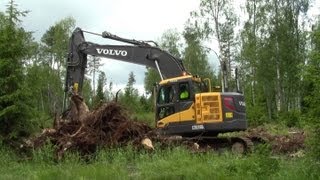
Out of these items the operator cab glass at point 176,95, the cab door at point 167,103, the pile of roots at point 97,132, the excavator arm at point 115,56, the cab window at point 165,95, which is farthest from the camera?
the excavator arm at point 115,56

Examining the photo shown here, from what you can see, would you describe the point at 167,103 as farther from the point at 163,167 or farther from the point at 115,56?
the point at 163,167

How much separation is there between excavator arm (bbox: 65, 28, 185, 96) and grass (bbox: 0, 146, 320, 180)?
20.9 ft

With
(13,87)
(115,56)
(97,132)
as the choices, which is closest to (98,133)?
(97,132)

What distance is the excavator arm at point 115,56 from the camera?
71.8 ft

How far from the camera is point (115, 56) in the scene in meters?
22.6

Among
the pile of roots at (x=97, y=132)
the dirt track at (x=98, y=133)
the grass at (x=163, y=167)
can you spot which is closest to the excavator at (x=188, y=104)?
the dirt track at (x=98, y=133)

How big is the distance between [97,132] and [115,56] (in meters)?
6.12

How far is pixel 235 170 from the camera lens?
11.8m

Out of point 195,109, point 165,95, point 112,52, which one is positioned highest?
point 112,52

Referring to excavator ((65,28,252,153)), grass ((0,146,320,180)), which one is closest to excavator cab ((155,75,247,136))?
excavator ((65,28,252,153))

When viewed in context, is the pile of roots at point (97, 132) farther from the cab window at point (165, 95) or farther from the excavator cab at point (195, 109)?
the cab window at point (165, 95)

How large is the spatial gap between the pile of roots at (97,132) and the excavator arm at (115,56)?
419 centimetres

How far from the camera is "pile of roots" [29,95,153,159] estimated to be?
54.8 ft

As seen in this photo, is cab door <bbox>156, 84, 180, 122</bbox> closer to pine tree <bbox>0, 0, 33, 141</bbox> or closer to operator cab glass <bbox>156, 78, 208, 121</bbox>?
operator cab glass <bbox>156, 78, 208, 121</bbox>
